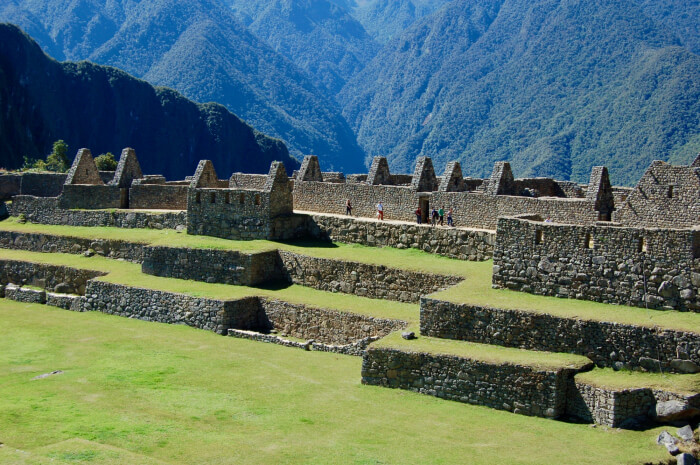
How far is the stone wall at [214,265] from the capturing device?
26609mm

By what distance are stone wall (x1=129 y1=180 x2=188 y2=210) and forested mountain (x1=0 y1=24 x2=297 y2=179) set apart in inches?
4089

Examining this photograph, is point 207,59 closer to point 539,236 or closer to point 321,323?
point 321,323

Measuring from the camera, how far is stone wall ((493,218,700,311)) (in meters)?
18.4

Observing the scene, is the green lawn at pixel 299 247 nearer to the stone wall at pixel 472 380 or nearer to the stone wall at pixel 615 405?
the stone wall at pixel 472 380

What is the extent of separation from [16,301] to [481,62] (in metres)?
69.2

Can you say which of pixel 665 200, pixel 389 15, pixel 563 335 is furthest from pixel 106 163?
pixel 389 15

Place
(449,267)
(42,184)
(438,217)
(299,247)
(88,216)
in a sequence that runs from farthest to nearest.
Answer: (42,184), (88,216), (438,217), (299,247), (449,267)

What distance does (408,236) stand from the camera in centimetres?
2683

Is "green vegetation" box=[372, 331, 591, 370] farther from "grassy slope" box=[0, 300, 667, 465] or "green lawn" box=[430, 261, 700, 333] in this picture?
"grassy slope" box=[0, 300, 667, 465]

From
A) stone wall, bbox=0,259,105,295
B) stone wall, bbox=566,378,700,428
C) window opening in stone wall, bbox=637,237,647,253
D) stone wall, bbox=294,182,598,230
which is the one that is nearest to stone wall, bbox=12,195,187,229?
stone wall, bbox=0,259,105,295

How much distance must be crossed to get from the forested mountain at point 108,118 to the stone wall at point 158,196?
104m

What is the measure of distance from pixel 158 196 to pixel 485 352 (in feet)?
68.9

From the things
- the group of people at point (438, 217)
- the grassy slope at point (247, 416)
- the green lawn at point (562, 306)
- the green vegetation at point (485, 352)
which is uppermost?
the group of people at point (438, 217)

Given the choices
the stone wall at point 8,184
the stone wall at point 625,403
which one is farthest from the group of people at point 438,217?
the stone wall at point 8,184
